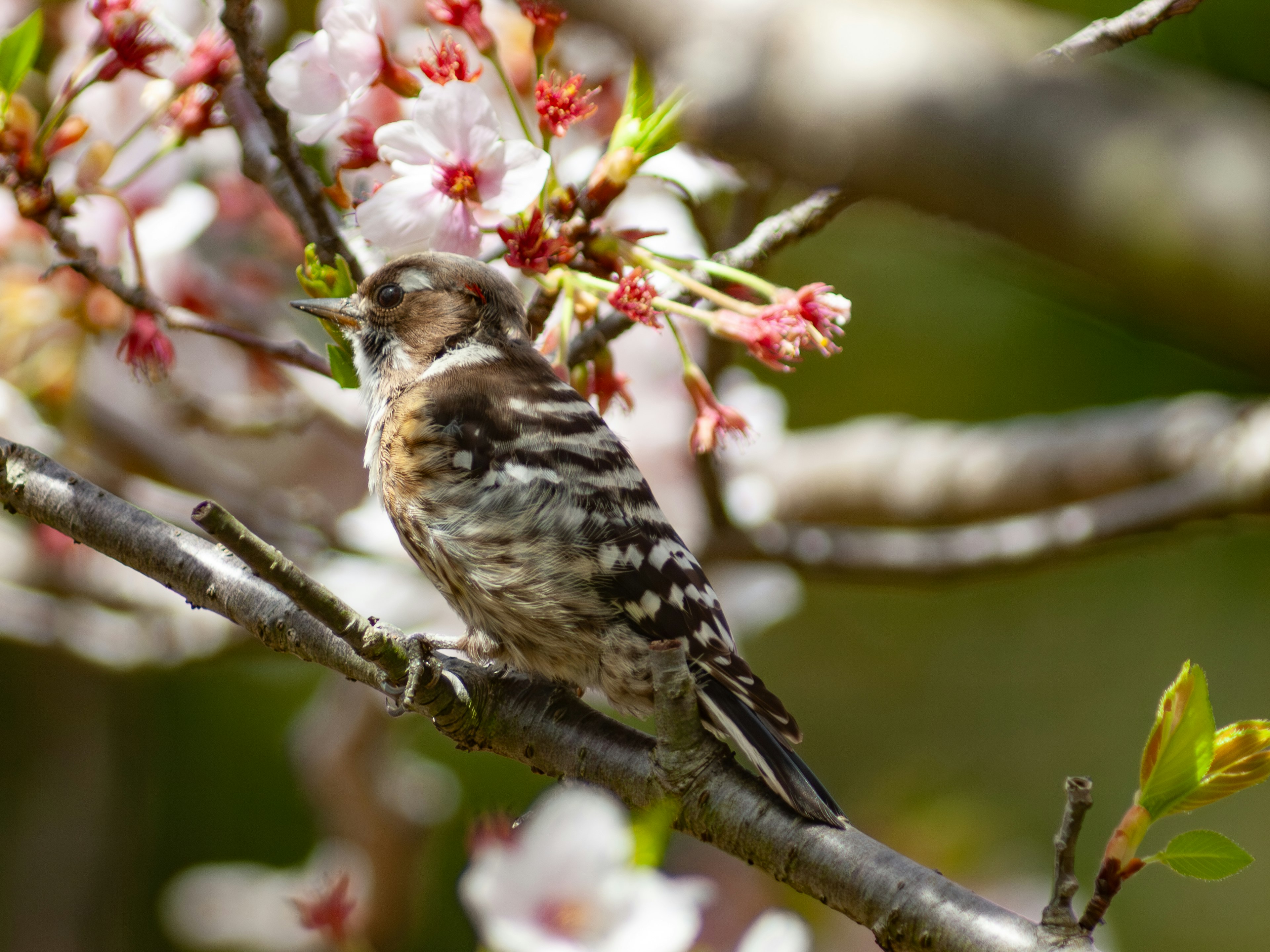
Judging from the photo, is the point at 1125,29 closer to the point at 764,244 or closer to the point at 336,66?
→ the point at 764,244

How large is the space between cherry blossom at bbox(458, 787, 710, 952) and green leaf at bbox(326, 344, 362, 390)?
0.72m

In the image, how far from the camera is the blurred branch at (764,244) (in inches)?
66.1

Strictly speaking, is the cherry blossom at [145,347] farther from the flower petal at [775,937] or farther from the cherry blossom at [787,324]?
the flower petal at [775,937]

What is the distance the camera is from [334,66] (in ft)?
5.19

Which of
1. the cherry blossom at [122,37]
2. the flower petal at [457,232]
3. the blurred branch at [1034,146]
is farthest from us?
the cherry blossom at [122,37]

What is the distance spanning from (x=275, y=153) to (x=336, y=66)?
176 millimetres

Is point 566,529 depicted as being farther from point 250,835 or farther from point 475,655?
point 250,835

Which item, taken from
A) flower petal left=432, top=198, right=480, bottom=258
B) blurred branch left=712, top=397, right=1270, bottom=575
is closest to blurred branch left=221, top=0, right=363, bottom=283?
flower petal left=432, top=198, right=480, bottom=258

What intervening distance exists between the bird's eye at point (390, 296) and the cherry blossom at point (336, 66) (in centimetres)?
52

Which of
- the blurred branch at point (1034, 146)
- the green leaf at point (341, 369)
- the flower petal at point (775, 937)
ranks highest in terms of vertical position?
the blurred branch at point (1034, 146)

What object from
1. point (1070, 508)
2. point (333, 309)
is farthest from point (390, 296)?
point (1070, 508)

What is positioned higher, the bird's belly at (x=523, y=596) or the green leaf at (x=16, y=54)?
the green leaf at (x=16, y=54)

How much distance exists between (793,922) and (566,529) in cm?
69

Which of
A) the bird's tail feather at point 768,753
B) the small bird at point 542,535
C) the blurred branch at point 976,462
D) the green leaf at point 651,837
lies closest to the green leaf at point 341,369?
the small bird at point 542,535
